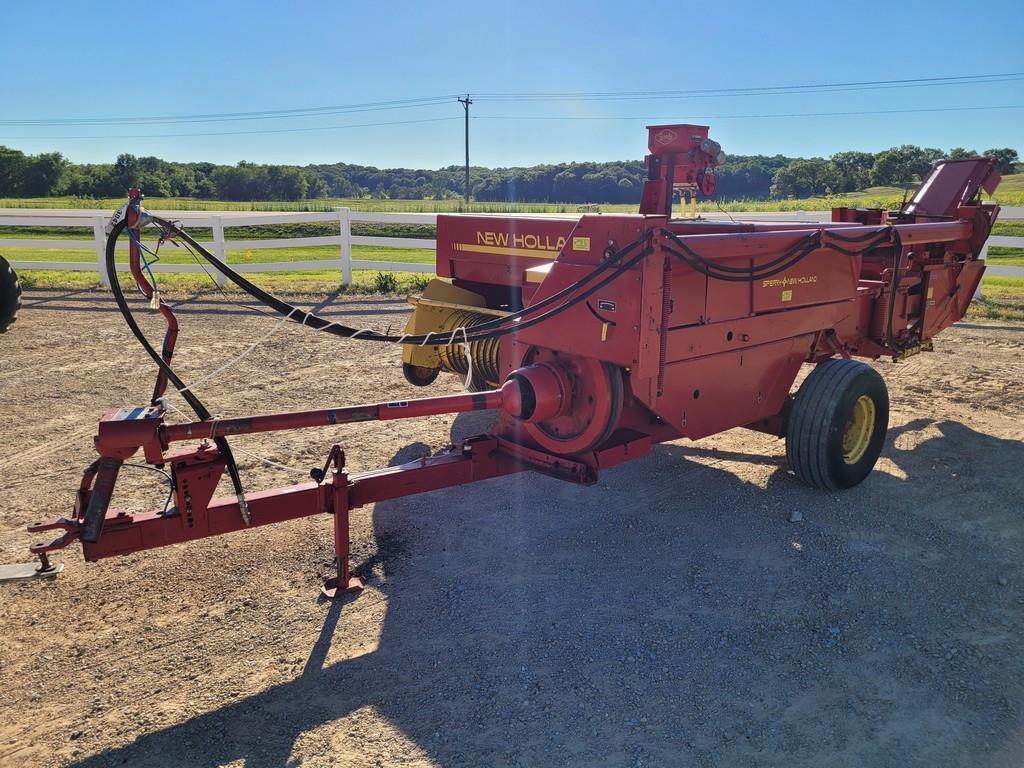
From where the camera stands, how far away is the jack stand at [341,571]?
3.70 meters

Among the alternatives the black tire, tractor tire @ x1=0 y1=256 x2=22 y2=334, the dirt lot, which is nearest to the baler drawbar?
the black tire

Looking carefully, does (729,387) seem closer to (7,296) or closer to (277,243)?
(7,296)

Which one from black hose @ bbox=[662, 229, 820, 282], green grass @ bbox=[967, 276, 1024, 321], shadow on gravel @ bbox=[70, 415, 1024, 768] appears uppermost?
black hose @ bbox=[662, 229, 820, 282]

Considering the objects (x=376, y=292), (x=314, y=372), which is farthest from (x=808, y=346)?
(x=376, y=292)

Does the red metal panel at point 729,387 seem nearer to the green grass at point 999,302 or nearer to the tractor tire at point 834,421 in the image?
the tractor tire at point 834,421

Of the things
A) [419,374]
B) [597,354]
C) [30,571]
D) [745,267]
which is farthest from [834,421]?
[30,571]

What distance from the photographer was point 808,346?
5.12 metres

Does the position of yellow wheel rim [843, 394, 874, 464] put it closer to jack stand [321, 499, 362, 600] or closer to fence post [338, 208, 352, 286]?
jack stand [321, 499, 362, 600]

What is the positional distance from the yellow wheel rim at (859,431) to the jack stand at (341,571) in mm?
3235

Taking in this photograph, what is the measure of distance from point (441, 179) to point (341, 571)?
251 ft

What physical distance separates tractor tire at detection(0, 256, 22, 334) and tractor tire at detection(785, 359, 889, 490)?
8.58 m

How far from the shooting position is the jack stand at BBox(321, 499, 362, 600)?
3.70m

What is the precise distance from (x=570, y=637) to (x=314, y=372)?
4.94 metres

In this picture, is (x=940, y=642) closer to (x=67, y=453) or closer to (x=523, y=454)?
(x=523, y=454)
